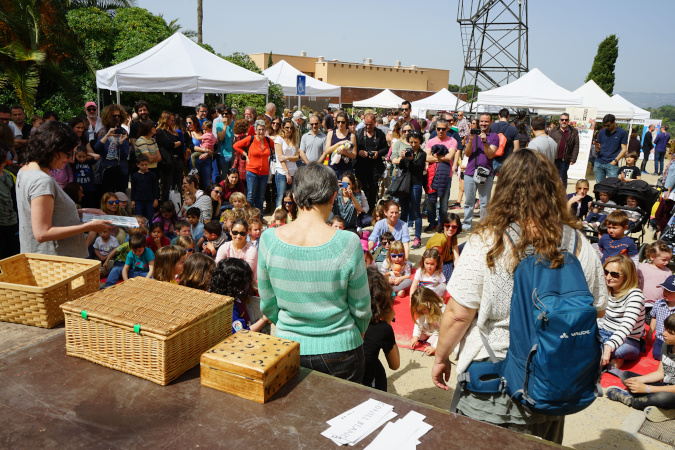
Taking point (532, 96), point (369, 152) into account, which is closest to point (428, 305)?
point (369, 152)

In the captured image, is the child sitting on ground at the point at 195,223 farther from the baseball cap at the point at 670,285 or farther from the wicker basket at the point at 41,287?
the baseball cap at the point at 670,285

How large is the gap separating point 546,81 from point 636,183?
669cm

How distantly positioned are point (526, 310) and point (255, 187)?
6.91 metres

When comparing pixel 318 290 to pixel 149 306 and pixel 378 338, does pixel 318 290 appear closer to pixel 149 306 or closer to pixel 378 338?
pixel 149 306

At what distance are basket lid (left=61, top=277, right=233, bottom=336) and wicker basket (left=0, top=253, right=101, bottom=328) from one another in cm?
43

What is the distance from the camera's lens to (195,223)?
6816mm

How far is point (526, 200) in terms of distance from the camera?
210 centimetres

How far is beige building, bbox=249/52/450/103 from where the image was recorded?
51.3 meters

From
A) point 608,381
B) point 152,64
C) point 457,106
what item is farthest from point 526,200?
point 457,106

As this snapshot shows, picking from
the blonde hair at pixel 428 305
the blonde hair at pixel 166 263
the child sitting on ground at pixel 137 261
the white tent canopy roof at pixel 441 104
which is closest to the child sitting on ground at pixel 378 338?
the blonde hair at pixel 428 305

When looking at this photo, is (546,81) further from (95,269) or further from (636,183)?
(95,269)

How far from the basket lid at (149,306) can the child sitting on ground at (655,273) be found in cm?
479

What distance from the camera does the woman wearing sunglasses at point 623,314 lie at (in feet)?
14.6

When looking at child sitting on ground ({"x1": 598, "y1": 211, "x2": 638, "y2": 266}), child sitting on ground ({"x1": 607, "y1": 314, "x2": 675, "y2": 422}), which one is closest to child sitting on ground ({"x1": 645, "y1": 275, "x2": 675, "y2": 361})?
child sitting on ground ({"x1": 607, "y1": 314, "x2": 675, "y2": 422})
